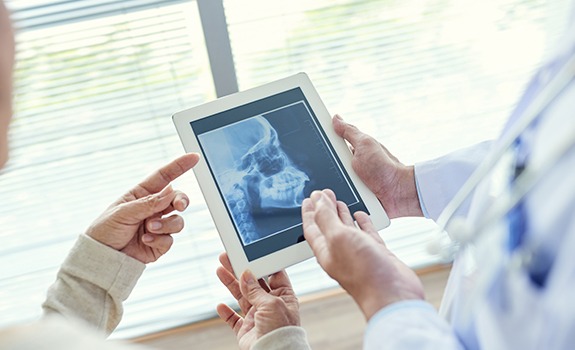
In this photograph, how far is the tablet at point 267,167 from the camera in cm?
99

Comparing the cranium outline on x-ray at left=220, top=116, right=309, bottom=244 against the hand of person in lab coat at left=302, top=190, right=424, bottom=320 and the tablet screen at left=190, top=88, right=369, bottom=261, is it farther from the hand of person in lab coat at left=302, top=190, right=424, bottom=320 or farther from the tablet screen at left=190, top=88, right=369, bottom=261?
the hand of person in lab coat at left=302, top=190, right=424, bottom=320

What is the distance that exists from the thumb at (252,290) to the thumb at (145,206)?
0.70ft

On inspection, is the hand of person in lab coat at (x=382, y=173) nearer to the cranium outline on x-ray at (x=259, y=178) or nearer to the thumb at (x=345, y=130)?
the thumb at (x=345, y=130)

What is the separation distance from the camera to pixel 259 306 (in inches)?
39.0

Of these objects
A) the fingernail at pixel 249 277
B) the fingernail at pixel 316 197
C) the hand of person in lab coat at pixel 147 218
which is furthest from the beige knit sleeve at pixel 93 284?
the fingernail at pixel 316 197

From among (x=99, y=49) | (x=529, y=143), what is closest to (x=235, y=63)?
(x=99, y=49)

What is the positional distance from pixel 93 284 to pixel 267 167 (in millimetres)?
377

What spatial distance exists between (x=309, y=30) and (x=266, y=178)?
2.15 ft

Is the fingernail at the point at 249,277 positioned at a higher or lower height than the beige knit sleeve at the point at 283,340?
higher

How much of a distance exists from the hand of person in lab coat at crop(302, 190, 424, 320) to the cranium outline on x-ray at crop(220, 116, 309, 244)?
7.4 inches

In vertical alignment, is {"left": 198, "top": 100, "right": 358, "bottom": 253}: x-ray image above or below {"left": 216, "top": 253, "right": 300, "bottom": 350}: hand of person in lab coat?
above

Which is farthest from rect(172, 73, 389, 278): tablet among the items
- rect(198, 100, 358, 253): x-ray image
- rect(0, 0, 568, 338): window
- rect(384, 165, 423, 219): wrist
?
rect(0, 0, 568, 338): window

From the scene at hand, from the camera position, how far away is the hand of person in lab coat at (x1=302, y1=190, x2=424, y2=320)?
28.5 inches

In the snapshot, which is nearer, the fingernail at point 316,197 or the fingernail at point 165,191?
the fingernail at point 316,197
